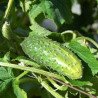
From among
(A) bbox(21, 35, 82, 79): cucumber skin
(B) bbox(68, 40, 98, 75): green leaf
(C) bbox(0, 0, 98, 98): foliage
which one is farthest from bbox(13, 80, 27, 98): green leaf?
(B) bbox(68, 40, 98, 75): green leaf

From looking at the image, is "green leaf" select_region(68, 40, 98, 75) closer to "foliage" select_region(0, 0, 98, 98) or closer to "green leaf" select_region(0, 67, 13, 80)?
"foliage" select_region(0, 0, 98, 98)

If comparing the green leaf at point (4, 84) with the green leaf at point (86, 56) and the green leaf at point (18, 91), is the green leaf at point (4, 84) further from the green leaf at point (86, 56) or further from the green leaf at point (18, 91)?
the green leaf at point (86, 56)

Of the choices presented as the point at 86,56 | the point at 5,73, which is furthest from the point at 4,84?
the point at 86,56

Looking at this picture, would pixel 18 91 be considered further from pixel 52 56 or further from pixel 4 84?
pixel 52 56

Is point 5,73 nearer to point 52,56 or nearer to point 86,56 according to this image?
point 52,56

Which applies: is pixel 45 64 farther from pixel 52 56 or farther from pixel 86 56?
pixel 86 56
